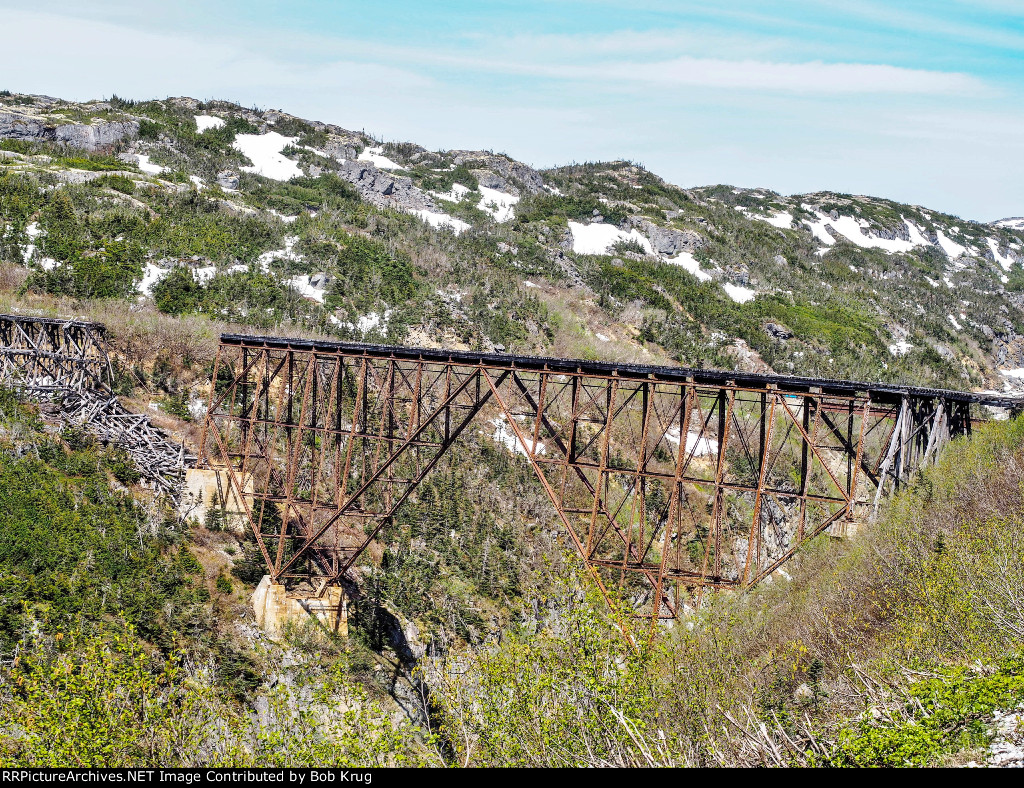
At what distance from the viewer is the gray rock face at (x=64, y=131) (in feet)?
260

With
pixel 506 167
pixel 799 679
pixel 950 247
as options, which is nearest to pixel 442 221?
pixel 506 167

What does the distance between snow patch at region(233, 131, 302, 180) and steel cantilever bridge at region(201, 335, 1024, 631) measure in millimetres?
48785

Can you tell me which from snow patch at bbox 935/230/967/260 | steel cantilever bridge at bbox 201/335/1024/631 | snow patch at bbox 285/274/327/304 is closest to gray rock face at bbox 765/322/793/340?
steel cantilever bridge at bbox 201/335/1024/631

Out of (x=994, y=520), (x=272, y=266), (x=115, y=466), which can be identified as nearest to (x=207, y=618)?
(x=115, y=466)

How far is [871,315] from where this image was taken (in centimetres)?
10219

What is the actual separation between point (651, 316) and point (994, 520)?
62.5m

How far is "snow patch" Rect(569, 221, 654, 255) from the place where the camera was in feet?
326

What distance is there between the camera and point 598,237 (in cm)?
10331

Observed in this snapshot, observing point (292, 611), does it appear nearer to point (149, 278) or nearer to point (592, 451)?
point (592, 451)

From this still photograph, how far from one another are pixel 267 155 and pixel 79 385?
6570 cm

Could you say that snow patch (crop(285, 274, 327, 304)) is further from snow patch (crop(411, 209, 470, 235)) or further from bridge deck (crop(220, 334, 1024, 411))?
bridge deck (crop(220, 334, 1024, 411))

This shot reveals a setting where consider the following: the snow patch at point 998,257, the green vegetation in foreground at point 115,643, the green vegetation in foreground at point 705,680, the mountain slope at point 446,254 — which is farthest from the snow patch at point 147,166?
the snow patch at point 998,257

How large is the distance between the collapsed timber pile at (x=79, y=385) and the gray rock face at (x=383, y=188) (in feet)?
192
